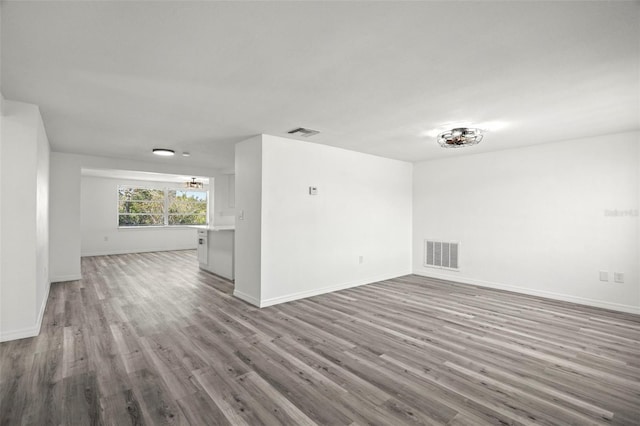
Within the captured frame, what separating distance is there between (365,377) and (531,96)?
2.86m

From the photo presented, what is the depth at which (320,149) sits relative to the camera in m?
4.83

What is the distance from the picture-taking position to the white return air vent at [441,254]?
230 inches

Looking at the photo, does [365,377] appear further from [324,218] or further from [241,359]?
[324,218]

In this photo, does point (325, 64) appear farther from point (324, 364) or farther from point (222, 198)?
point (222, 198)

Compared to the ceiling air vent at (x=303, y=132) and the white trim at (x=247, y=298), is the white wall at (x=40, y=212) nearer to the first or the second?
the white trim at (x=247, y=298)

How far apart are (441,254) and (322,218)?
2740mm

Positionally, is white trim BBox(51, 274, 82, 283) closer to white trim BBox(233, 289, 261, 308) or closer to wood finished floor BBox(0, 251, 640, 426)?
wood finished floor BBox(0, 251, 640, 426)

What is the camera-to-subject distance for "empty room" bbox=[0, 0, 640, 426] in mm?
1884

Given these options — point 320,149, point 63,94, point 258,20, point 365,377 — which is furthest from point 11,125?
point 365,377

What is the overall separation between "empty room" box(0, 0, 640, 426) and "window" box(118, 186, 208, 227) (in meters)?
3.67

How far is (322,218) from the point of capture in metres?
4.89

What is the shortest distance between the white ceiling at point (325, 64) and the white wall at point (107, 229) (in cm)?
591

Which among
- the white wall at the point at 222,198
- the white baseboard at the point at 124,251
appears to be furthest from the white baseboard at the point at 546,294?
the white baseboard at the point at 124,251

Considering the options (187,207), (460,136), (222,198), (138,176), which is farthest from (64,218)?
(460,136)
